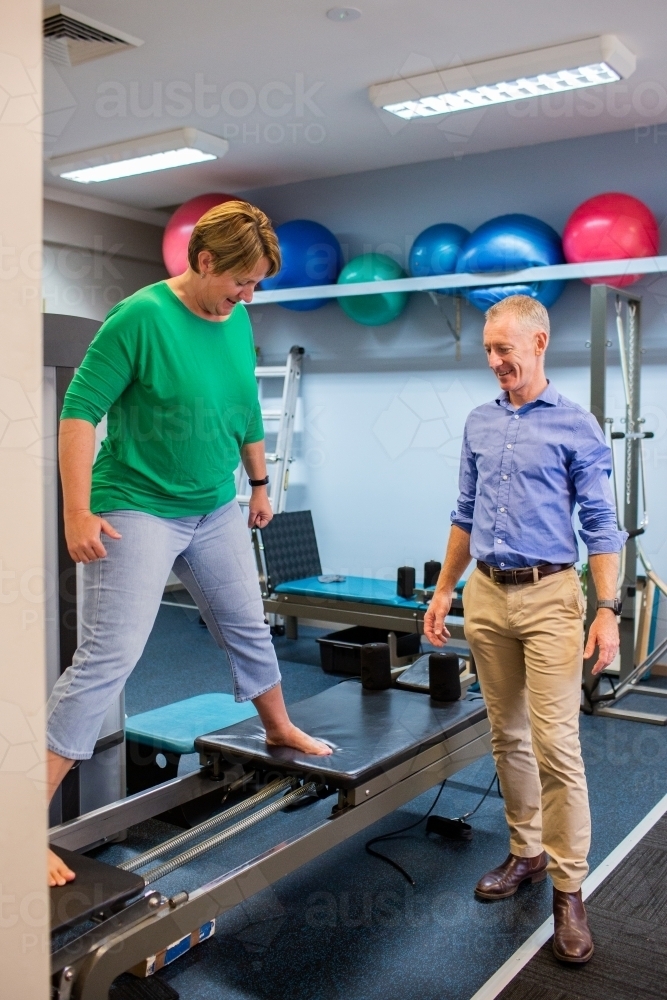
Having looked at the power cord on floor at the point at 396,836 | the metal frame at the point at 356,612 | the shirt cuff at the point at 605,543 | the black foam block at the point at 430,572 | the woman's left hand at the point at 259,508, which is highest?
the woman's left hand at the point at 259,508

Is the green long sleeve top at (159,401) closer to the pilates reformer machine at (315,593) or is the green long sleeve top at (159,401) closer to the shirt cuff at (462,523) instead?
the shirt cuff at (462,523)

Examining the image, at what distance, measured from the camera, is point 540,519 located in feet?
7.39

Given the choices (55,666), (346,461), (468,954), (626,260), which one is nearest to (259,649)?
(55,666)

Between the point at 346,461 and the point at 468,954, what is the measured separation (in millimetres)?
3788

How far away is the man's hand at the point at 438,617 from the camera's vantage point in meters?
2.49

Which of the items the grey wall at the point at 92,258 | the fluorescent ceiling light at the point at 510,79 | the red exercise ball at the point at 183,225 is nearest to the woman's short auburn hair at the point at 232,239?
the fluorescent ceiling light at the point at 510,79

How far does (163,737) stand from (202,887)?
112 centimetres

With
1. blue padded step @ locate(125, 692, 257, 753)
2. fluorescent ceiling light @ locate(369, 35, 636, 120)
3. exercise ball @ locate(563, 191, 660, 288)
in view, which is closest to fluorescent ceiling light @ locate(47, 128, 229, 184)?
fluorescent ceiling light @ locate(369, 35, 636, 120)

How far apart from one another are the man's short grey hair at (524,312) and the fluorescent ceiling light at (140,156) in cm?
284

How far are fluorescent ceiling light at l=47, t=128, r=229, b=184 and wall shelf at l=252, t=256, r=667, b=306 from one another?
84 cm

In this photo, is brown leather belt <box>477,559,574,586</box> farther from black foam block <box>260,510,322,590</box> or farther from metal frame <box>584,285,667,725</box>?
black foam block <box>260,510,322,590</box>

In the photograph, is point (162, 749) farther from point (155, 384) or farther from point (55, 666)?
point (155, 384)

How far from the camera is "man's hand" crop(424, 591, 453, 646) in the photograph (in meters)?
2.49

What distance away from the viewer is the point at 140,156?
4.90 meters
